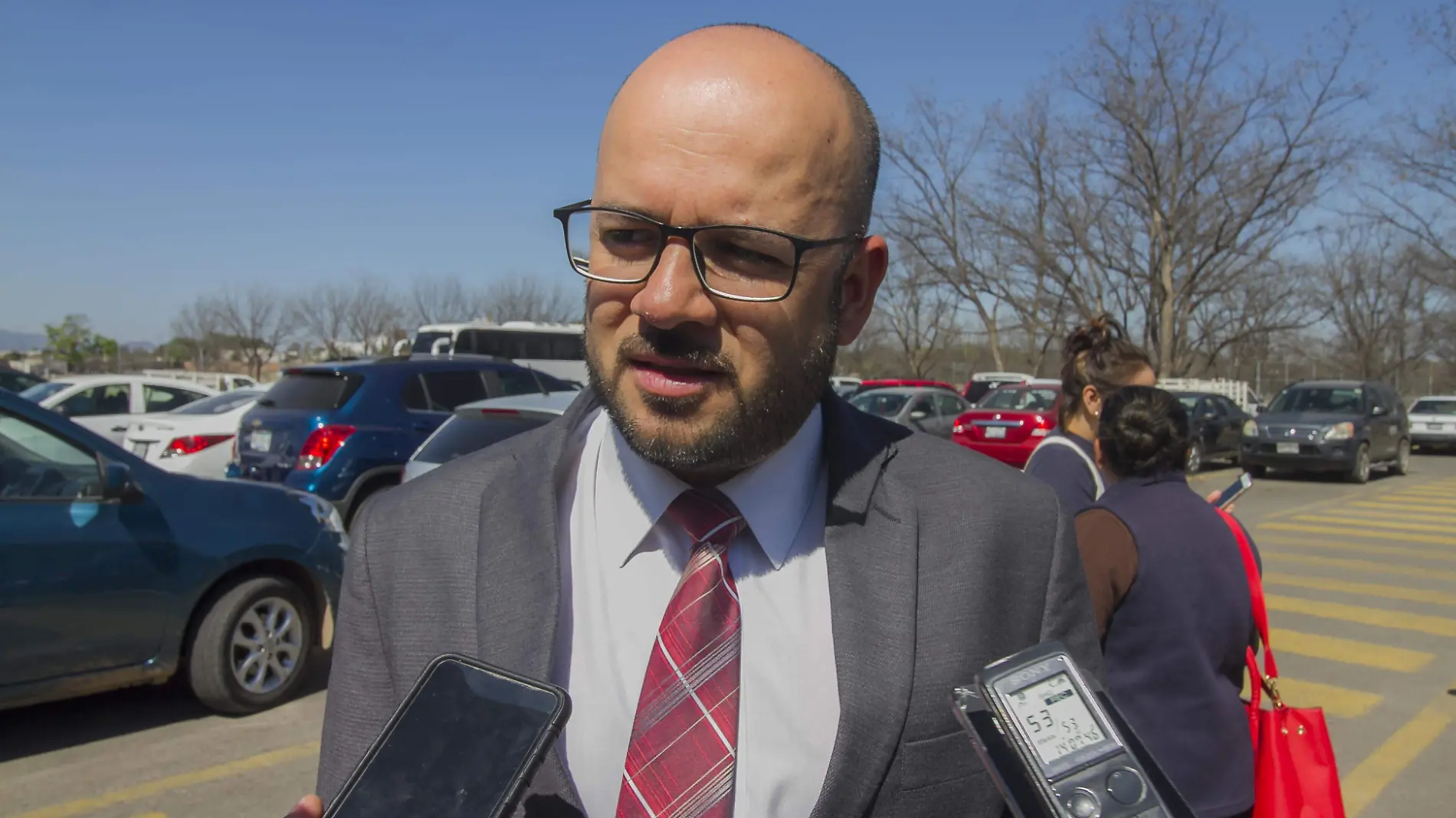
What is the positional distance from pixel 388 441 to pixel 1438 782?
26.7 feet

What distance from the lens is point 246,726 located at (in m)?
5.57

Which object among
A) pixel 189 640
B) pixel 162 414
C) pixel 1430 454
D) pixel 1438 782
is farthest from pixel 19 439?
pixel 1430 454

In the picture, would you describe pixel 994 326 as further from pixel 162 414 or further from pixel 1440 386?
pixel 1440 386

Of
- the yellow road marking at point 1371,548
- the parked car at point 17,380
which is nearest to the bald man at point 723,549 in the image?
the yellow road marking at point 1371,548

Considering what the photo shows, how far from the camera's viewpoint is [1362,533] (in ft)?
42.2

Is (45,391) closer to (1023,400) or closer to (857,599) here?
(1023,400)

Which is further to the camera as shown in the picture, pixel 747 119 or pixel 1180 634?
pixel 1180 634

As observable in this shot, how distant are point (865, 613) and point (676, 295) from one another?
0.48 meters

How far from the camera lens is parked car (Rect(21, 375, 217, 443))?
51.2 ft

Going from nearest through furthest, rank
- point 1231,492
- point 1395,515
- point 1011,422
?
point 1231,492, point 1395,515, point 1011,422

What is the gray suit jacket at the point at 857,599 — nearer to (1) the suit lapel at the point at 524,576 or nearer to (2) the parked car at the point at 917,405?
→ (1) the suit lapel at the point at 524,576

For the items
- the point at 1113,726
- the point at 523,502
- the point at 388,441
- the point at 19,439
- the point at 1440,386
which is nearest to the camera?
the point at 1113,726

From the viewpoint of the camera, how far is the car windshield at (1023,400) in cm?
1731

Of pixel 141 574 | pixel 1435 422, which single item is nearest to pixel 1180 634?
pixel 141 574
